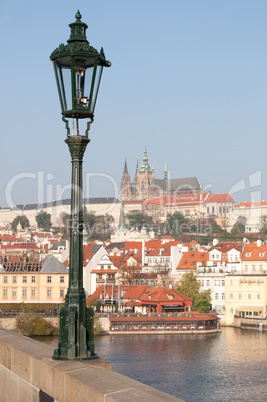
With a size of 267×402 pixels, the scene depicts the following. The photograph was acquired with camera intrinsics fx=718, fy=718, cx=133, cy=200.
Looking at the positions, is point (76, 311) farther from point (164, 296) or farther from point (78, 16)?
point (164, 296)

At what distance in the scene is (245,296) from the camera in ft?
196

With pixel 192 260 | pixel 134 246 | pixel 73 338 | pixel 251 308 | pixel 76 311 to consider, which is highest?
pixel 134 246

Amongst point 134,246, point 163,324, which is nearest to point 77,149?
point 163,324

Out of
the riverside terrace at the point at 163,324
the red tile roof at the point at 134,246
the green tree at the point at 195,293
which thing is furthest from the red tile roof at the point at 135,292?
the red tile roof at the point at 134,246

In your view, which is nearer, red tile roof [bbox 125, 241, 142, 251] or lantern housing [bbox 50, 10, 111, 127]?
lantern housing [bbox 50, 10, 111, 127]

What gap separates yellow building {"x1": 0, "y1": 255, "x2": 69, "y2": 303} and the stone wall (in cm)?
5119

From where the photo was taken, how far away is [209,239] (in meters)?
141

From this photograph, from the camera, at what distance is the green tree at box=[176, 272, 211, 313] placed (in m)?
59.5

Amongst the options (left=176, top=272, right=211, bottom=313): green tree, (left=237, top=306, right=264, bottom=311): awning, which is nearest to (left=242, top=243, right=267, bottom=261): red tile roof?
(left=176, top=272, right=211, bottom=313): green tree

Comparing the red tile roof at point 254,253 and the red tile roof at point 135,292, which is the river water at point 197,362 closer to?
the red tile roof at point 135,292

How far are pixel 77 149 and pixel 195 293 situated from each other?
54734 millimetres

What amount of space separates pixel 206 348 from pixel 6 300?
2192cm

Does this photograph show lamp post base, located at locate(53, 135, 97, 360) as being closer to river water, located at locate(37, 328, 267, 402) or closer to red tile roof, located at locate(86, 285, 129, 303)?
river water, located at locate(37, 328, 267, 402)

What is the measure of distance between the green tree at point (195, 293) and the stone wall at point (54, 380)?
51859 mm
